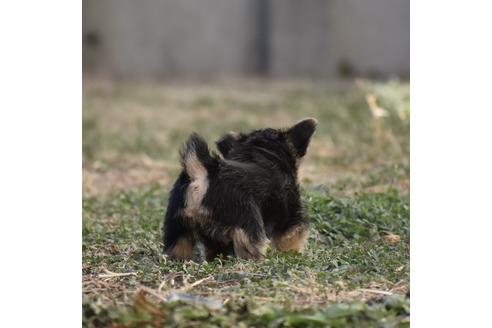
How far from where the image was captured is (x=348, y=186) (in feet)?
23.4

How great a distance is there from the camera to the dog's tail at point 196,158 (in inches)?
185

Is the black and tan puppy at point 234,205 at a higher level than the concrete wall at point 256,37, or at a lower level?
lower

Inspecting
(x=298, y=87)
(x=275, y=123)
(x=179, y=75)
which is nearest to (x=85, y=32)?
(x=179, y=75)

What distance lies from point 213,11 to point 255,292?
13063 millimetres

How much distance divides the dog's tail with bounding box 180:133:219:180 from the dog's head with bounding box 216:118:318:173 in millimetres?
375

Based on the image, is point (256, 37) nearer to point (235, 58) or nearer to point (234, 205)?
point (235, 58)

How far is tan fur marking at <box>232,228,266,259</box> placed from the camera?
184 inches

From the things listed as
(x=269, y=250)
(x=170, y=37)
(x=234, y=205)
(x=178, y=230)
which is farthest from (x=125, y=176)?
(x=170, y=37)

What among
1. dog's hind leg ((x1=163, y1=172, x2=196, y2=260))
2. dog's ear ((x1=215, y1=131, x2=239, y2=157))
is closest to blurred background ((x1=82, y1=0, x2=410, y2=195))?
dog's ear ((x1=215, y1=131, x2=239, y2=157))

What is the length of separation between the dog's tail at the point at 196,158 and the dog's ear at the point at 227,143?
552 millimetres

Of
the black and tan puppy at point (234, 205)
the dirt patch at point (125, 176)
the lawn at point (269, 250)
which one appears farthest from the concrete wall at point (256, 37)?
the black and tan puppy at point (234, 205)

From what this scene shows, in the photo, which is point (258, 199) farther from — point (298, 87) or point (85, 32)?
point (85, 32)

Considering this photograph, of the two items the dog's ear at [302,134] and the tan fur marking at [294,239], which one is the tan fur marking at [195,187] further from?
the dog's ear at [302,134]

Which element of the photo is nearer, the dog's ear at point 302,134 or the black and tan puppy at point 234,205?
the black and tan puppy at point 234,205
